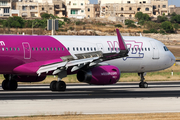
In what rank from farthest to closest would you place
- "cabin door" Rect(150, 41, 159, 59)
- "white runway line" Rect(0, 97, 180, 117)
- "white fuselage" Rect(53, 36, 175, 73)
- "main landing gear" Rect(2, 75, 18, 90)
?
"cabin door" Rect(150, 41, 159, 59) → "white fuselage" Rect(53, 36, 175, 73) → "main landing gear" Rect(2, 75, 18, 90) → "white runway line" Rect(0, 97, 180, 117)

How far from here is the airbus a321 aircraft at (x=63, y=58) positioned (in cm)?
3023

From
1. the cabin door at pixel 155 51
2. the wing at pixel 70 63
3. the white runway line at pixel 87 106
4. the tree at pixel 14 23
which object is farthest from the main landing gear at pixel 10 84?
the tree at pixel 14 23

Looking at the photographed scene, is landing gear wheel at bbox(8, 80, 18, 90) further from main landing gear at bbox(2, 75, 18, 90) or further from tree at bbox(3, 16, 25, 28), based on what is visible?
tree at bbox(3, 16, 25, 28)

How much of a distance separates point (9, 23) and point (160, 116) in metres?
143

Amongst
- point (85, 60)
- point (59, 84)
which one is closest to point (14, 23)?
point (59, 84)

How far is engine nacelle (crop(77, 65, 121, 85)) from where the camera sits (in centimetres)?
3022

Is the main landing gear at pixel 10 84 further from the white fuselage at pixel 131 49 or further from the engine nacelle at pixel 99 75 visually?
the engine nacelle at pixel 99 75

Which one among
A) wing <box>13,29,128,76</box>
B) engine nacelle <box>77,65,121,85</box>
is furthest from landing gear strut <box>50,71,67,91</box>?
Answer: engine nacelle <box>77,65,121,85</box>

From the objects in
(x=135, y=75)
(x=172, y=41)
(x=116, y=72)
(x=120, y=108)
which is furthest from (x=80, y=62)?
(x=172, y=41)

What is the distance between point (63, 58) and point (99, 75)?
3.58 metres

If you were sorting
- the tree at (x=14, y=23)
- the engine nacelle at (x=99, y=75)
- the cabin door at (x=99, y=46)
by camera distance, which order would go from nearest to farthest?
the engine nacelle at (x=99, y=75) → the cabin door at (x=99, y=46) → the tree at (x=14, y=23)

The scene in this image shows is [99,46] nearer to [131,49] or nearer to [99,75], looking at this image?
[131,49]

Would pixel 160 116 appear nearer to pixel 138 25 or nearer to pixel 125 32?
pixel 125 32

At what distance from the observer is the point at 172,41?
15600 cm
